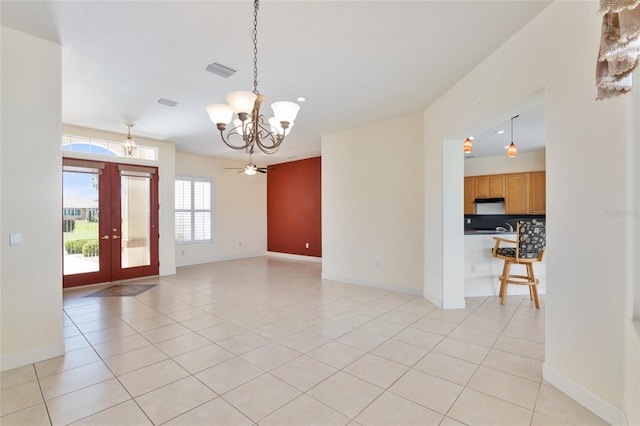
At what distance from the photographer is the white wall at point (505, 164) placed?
7.12m

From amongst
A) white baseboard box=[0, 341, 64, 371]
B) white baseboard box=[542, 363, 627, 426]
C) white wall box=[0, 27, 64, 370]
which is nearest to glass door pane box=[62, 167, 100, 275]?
white wall box=[0, 27, 64, 370]

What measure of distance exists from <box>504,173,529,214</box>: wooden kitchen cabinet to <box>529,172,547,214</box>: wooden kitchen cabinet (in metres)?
0.08

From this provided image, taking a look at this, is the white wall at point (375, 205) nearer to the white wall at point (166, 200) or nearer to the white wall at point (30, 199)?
the white wall at point (166, 200)

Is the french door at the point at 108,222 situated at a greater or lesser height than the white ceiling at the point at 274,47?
lesser

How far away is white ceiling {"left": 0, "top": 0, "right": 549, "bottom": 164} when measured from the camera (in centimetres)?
229

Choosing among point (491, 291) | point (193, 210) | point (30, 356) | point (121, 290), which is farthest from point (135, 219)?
point (491, 291)

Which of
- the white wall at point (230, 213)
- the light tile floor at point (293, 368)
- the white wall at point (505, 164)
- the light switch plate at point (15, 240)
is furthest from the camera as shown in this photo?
the white wall at point (230, 213)

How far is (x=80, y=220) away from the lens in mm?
5336

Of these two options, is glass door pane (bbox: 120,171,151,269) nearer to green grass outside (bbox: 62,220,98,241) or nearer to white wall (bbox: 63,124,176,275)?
white wall (bbox: 63,124,176,275)

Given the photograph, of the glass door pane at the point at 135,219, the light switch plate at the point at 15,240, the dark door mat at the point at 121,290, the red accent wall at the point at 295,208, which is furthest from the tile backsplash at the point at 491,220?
the light switch plate at the point at 15,240

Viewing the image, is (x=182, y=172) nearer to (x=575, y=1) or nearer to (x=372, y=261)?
(x=372, y=261)

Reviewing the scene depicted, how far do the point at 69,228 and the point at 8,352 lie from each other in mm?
3270

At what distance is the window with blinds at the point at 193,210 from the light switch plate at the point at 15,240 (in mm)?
5163

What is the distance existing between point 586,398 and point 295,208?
24.3 feet
